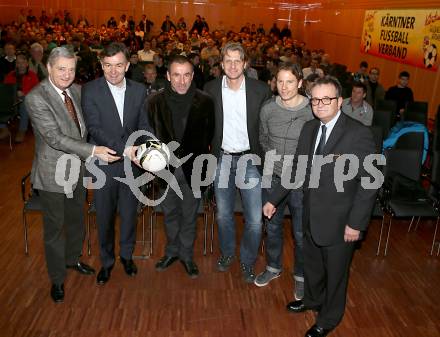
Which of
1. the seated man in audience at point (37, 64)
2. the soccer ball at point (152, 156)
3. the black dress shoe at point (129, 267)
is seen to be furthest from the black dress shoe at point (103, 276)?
the seated man in audience at point (37, 64)

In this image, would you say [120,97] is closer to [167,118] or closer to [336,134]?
[167,118]

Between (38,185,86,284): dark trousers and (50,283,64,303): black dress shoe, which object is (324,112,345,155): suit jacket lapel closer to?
(38,185,86,284): dark trousers

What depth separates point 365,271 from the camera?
4.40m

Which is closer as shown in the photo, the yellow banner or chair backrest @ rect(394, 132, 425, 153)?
chair backrest @ rect(394, 132, 425, 153)

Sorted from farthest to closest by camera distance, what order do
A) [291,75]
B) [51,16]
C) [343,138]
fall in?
[51,16], [291,75], [343,138]

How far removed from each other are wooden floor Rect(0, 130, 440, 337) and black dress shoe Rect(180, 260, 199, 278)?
5 cm

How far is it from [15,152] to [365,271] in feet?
18.5

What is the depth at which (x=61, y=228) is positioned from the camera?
3668 millimetres

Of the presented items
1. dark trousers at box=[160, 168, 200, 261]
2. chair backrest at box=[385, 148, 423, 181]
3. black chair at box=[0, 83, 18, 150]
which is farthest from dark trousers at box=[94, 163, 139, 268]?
black chair at box=[0, 83, 18, 150]

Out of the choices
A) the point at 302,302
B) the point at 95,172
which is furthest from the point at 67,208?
the point at 302,302

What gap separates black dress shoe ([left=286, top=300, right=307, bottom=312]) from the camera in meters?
3.70

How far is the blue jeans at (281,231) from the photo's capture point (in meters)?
3.56

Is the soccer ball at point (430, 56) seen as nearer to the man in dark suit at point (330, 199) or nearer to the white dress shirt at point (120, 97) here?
the man in dark suit at point (330, 199)

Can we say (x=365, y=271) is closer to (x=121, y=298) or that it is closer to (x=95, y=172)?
(x=121, y=298)
